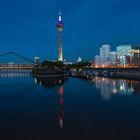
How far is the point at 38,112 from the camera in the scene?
15.3m

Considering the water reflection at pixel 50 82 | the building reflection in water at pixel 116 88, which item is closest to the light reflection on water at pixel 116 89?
the building reflection in water at pixel 116 88

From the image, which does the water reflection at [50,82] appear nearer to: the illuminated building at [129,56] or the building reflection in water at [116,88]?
the building reflection in water at [116,88]

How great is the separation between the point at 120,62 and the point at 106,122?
451 ft

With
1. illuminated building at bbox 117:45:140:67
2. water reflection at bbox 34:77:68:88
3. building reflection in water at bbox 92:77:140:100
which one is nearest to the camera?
building reflection in water at bbox 92:77:140:100

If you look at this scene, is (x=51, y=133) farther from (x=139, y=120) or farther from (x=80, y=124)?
(x=139, y=120)

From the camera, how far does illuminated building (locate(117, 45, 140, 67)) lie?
124875mm

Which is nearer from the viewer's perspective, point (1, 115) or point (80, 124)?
point (80, 124)

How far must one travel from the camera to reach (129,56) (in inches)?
5364

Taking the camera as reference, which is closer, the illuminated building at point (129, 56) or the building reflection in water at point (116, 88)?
the building reflection in water at point (116, 88)

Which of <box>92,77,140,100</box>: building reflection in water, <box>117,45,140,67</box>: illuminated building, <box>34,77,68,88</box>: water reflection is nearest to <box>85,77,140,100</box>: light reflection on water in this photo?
<box>92,77,140,100</box>: building reflection in water

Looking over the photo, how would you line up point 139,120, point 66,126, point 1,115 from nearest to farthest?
point 66,126 < point 139,120 < point 1,115

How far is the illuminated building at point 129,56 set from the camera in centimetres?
12488

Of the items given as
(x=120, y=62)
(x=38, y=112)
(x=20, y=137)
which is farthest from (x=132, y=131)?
(x=120, y=62)

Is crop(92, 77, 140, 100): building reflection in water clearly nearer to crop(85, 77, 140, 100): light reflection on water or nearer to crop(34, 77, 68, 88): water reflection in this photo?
crop(85, 77, 140, 100): light reflection on water
